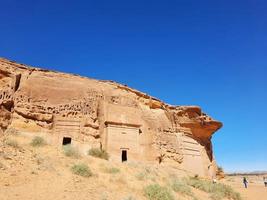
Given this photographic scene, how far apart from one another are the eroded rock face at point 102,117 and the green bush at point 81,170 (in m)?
6.21

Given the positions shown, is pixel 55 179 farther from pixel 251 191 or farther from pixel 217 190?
pixel 251 191

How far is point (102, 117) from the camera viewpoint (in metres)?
22.3

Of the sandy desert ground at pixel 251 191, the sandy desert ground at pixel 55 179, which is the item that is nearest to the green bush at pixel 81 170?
the sandy desert ground at pixel 55 179

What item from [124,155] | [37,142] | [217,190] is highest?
[37,142]

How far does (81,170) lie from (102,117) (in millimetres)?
8827

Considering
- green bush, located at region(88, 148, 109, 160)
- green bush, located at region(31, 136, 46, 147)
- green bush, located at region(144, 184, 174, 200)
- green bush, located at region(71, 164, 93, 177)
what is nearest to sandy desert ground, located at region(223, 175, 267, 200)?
green bush, located at region(144, 184, 174, 200)

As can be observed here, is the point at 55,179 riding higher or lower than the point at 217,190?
higher

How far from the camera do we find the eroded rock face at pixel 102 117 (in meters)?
19.7

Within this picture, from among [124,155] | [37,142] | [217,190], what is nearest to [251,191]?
[217,190]

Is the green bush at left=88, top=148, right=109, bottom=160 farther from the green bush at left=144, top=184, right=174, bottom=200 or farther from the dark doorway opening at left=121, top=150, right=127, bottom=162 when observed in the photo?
the green bush at left=144, top=184, right=174, bottom=200

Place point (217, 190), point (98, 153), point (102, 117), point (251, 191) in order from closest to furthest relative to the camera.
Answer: point (217, 190) < point (98, 153) < point (102, 117) < point (251, 191)

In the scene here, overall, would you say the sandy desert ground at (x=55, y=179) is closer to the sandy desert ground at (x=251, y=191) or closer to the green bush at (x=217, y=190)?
the green bush at (x=217, y=190)

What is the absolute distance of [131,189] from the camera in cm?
1365

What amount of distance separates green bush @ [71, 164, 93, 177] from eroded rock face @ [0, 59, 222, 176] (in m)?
6.21
